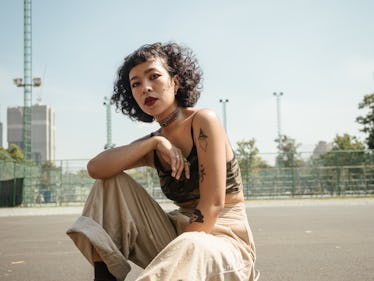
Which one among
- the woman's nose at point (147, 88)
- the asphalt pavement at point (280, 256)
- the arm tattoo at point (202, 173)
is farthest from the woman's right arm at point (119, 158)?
the asphalt pavement at point (280, 256)

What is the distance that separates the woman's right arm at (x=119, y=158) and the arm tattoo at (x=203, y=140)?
0.32 meters

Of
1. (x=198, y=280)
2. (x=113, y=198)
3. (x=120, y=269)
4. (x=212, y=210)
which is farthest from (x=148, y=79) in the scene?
(x=198, y=280)

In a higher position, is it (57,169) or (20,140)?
(20,140)

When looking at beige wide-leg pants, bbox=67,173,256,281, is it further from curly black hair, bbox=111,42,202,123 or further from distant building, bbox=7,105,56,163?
A: distant building, bbox=7,105,56,163

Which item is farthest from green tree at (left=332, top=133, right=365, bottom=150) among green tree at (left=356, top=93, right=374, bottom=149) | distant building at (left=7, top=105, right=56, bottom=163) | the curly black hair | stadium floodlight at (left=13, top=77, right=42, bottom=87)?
distant building at (left=7, top=105, right=56, bottom=163)

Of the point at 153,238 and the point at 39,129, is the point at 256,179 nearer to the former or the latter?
the point at 153,238

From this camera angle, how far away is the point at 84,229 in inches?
83.4

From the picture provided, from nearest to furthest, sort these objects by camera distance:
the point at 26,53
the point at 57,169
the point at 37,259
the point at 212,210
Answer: the point at 212,210, the point at 37,259, the point at 57,169, the point at 26,53

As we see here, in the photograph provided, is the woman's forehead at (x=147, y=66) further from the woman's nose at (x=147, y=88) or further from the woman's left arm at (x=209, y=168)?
the woman's left arm at (x=209, y=168)

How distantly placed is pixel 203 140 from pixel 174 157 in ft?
0.61

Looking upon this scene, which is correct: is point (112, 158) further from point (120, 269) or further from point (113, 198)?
point (120, 269)

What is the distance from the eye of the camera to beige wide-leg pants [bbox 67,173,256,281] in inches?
66.3

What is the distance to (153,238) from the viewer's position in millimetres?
2432

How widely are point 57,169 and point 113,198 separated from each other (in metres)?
21.6
